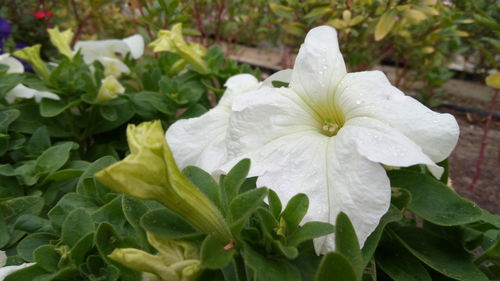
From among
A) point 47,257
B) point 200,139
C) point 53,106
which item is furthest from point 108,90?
point 47,257

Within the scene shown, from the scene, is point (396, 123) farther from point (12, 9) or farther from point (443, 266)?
point (12, 9)

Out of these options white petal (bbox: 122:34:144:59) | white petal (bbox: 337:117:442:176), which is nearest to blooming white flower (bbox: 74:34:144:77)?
white petal (bbox: 122:34:144:59)

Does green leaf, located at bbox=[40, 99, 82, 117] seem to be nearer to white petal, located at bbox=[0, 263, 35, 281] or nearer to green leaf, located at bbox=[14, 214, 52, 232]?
green leaf, located at bbox=[14, 214, 52, 232]

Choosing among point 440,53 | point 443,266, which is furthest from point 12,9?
point 443,266

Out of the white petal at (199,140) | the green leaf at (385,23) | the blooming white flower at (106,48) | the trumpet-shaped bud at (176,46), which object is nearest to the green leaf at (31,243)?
the white petal at (199,140)

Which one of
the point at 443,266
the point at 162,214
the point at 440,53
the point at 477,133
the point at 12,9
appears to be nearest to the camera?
the point at 162,214
